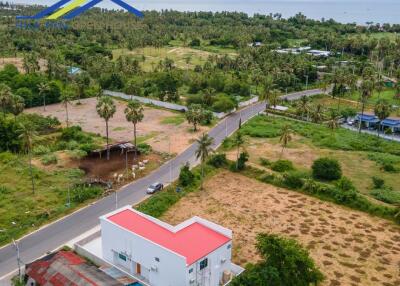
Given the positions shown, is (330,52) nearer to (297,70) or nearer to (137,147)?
(297,70)

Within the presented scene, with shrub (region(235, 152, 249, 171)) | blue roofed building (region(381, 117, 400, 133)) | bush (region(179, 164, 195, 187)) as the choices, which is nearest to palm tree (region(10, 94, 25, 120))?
bush (region(179, 164, 195, 187))

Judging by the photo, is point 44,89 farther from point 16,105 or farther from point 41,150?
point 41,150

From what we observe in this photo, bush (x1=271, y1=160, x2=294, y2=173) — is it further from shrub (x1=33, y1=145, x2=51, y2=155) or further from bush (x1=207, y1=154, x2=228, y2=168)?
shrub (x1=33, y1=145, x2=51, y2=155)

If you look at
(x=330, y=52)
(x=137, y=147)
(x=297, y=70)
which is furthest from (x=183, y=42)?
(x=137, y=147)

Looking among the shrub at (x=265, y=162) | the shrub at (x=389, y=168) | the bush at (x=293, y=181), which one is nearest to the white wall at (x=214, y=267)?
the bush at (x=293, y=181)

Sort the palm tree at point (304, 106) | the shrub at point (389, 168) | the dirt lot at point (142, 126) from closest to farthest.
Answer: the shrub at point (389, 168), the dirt lot at point (142, 126), the palm tree at point (304, 106)

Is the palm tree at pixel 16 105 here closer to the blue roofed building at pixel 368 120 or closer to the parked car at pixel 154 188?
the parked car at pixel 154 188
